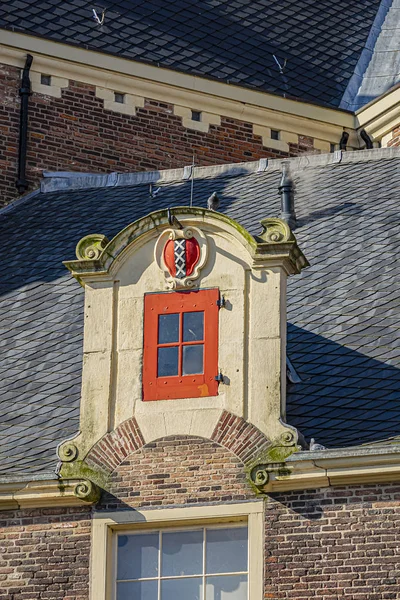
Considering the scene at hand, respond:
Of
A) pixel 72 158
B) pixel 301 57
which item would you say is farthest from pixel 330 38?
pixel 72 158

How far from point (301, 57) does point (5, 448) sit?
12.5 metres

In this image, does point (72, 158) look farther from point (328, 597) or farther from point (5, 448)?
point (328, 597)

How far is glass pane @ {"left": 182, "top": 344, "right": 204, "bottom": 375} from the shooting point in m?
19.6

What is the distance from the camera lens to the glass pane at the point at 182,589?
19.0m

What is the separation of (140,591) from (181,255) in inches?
129

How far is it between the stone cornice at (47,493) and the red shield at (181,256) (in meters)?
2.25

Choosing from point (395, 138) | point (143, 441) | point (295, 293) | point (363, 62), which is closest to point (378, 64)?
point (363, 62)

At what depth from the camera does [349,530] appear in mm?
18547

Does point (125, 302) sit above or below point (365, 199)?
below

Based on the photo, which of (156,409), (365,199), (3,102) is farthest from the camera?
(3,102)

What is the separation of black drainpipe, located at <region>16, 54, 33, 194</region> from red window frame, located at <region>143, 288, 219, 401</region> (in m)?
8.16

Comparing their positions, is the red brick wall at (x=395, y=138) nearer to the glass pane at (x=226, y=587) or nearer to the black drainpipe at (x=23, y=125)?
the black drainpipe at (x=23, y=125)

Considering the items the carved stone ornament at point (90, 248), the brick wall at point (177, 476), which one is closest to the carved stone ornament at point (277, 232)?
the carved stone ornament at point (90, 248)

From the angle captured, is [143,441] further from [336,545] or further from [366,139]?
[366,139]
